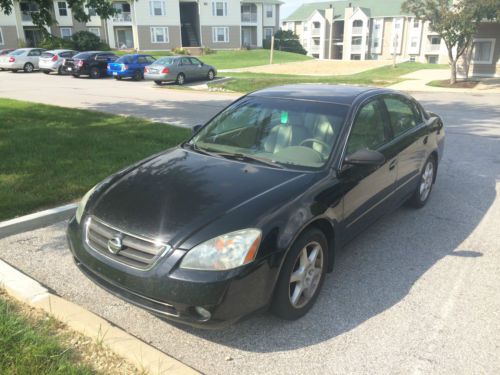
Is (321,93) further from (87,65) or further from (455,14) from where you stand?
(87,65)

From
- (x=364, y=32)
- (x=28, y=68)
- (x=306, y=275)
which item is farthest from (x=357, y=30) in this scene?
(x=306, y=275)

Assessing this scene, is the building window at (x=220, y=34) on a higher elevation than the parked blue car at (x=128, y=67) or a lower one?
higher

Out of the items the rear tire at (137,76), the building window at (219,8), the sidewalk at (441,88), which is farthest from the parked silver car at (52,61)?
the building window at (219,8)

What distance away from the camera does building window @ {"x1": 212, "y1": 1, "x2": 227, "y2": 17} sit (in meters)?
60.0

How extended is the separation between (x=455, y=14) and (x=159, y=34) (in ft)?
145

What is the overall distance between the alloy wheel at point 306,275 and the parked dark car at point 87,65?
26.4 meters

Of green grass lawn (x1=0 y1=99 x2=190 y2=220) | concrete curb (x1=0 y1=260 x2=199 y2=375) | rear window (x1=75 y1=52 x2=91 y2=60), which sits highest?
rear window (x1=75 y1=52 x2=91 y2=60)

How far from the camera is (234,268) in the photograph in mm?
2828

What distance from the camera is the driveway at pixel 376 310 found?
9.75ft

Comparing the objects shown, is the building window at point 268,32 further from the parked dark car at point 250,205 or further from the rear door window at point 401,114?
the parked dark car at point 250,205

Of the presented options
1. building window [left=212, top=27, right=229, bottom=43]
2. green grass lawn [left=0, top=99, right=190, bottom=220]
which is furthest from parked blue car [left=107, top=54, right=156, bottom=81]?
building window [left=212, top=27, right=229, bottom=43]

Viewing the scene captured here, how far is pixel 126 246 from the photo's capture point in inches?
119

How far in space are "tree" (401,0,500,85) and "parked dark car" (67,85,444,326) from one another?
723 inches

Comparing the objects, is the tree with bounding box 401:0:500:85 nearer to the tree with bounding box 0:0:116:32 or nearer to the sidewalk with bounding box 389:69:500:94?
the sidewalk with bounding box 389:69:500:94
